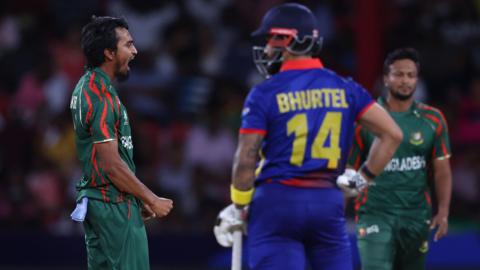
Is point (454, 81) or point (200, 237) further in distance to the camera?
point (454, 81)

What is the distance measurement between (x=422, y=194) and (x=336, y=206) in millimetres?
1519

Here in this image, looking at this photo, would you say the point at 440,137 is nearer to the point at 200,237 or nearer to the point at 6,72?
the point at 200,237

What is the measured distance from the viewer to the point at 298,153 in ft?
16.8

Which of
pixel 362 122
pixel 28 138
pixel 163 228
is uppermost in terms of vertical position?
pixel 362 122

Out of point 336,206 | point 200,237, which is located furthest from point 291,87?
point 200,237

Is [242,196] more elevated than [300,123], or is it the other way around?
[300,123]

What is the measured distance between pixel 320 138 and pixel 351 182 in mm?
346

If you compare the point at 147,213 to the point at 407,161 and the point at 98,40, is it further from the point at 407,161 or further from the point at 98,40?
the point at 407,161

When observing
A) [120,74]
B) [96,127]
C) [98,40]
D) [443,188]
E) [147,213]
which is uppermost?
[98,40]

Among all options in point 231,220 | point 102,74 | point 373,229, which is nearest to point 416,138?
point 373,229

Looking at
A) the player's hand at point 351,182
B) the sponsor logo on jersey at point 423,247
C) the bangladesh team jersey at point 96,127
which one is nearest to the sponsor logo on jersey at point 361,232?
the sponsor logo on jersey at point 423,247

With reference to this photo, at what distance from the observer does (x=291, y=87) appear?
5.14 meters

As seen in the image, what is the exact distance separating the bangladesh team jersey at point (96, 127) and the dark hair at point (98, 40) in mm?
59

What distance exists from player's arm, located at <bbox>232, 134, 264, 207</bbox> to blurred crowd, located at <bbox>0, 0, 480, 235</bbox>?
5.40 meters
